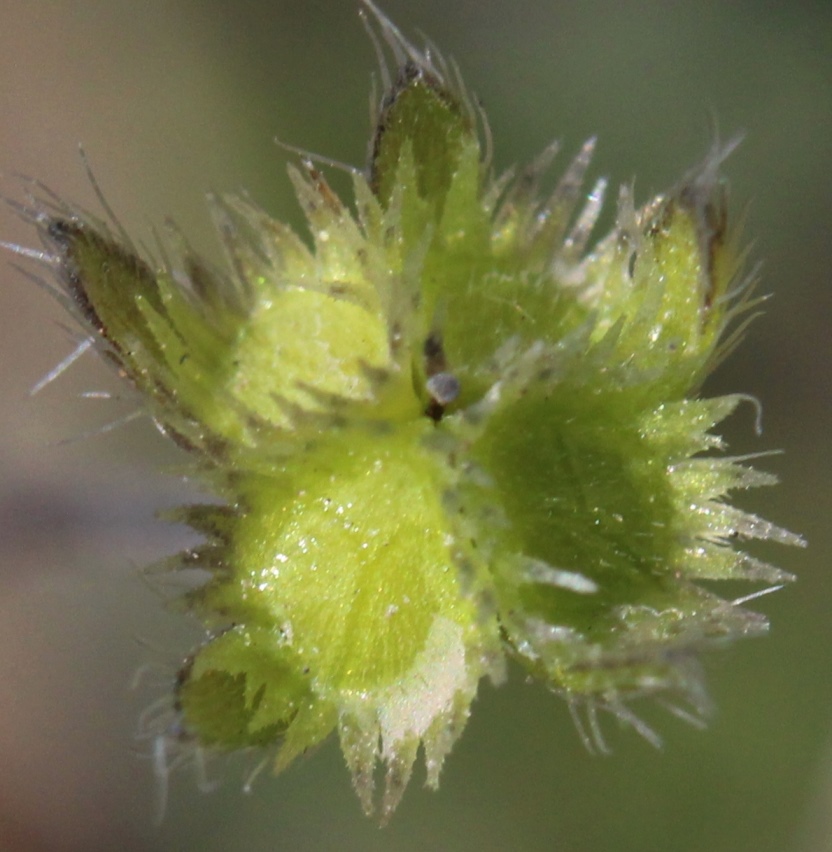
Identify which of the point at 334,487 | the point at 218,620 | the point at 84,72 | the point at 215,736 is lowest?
the point at 215,736

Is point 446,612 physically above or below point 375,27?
below

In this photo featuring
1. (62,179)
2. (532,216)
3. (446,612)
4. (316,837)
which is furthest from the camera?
(62,179)

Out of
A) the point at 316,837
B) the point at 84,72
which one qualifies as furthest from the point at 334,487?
the point at 84,72

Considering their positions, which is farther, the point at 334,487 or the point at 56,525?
the point at 56,525

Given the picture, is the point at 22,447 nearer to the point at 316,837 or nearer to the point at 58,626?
the point at 58,626

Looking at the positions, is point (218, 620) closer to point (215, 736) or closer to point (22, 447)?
point (215, 736)

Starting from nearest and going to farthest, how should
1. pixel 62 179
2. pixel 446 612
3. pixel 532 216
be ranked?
pixel 446 612, pixel 532 216, pixel 62 179
